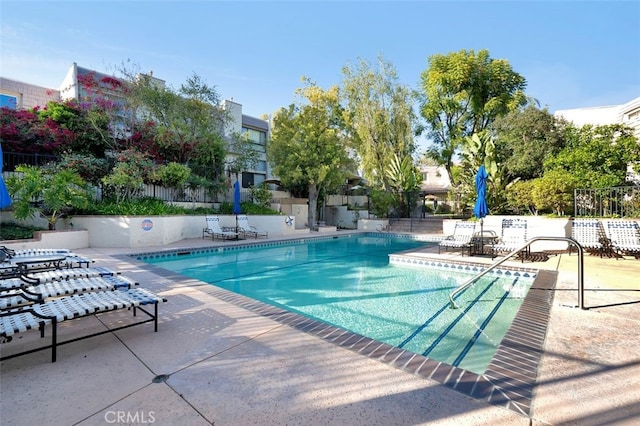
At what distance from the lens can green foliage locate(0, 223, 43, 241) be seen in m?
9.35

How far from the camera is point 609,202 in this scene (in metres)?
12.2

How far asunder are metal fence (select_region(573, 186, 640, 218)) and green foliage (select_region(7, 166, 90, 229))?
18.4m

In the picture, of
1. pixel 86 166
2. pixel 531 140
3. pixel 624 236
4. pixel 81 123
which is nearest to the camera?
pixel 624 236

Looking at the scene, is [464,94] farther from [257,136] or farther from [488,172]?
[257,136]

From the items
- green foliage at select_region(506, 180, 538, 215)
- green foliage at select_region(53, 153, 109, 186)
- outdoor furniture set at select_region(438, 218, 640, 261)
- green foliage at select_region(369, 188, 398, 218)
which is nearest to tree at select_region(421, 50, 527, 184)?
green foliage at select_region(369, 188, 398, 218)

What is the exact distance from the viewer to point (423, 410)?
2164 mm

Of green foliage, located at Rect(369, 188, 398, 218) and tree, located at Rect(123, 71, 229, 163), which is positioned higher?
tree, located at Rect(123, 71, 229, 163)

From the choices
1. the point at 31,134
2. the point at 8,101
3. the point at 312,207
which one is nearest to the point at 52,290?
the point at 31,134

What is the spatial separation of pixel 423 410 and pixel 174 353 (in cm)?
244

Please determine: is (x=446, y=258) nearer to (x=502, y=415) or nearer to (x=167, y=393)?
(x=502, y=415)

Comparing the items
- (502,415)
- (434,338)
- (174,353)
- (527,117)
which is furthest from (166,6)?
(527,117)

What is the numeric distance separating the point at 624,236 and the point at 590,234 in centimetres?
75

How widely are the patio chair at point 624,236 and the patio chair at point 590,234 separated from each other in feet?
0.88

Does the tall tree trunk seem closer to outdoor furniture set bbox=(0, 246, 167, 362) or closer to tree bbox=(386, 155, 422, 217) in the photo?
tree bbox=(386, 155, 422, 217)
